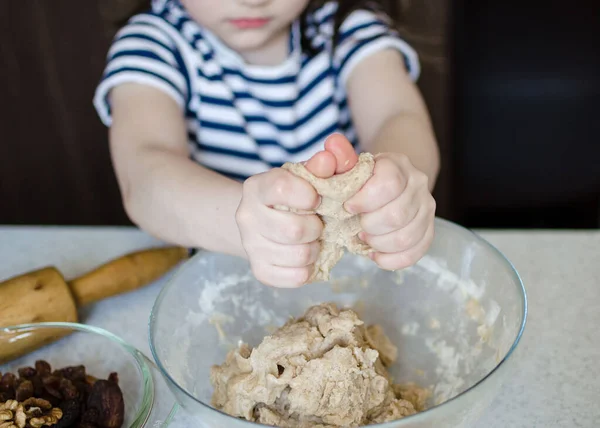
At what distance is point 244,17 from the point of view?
920 mm

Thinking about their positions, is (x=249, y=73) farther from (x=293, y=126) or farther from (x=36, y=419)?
(x=36, y=419)

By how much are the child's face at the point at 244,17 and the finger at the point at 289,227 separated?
48cm

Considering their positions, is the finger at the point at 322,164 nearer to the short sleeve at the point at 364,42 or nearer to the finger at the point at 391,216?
the finger at the point at 391,216

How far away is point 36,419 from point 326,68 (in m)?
0.72

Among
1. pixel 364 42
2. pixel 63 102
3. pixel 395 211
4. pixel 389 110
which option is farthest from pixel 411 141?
pixel 63 102

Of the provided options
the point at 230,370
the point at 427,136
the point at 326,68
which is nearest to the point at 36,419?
the point at 230,370

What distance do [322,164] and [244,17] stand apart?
505 millimetres

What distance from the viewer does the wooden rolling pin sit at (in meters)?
0.72

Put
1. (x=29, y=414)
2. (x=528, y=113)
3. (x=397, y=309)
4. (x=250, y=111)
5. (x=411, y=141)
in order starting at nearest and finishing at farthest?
(x=29, y=414), (x=397, y=309), (x=411, y=141), (x=250, y=111), (x=528, y=113)

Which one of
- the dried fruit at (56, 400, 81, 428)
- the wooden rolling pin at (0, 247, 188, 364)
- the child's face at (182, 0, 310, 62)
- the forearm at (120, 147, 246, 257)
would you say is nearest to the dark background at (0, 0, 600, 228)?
the child's face at (182, 0, 310, 62)

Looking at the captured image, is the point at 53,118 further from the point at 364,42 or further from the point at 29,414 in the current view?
the point at 29,414

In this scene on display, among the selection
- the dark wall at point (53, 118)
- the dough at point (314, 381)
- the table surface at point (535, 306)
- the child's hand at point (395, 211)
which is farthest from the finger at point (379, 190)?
the dark wall at point (53, 118)

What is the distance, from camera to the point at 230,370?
63 centimetres

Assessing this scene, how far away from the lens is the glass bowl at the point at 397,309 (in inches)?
24.9
